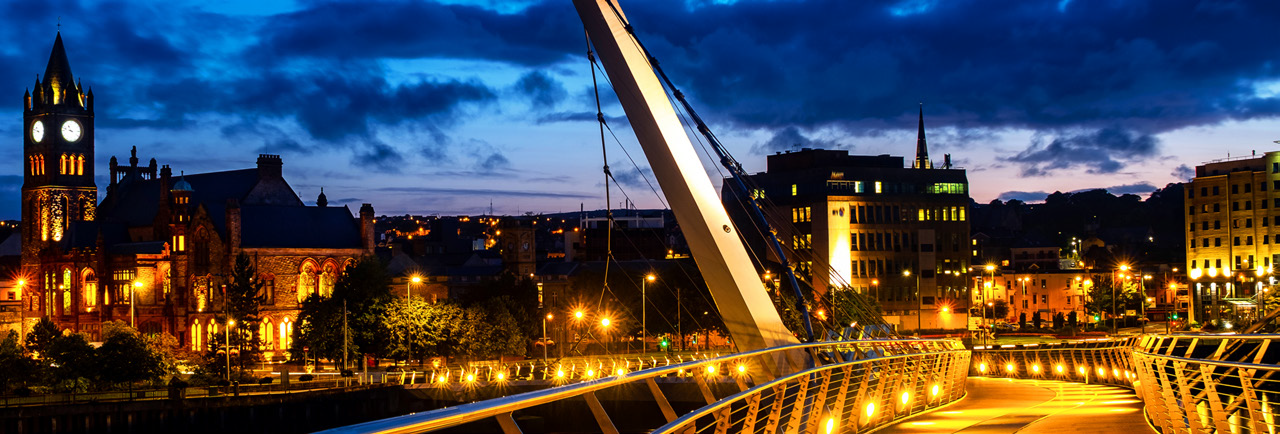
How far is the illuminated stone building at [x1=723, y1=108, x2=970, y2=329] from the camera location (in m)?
109

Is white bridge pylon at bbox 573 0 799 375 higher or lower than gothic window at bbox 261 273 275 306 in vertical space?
higher

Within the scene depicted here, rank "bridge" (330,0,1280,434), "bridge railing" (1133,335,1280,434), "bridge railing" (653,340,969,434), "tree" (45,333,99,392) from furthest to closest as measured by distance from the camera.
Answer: "tree" (45,333,99,392) → "bridge" (330,0,1280,434) → "bridge railing" (1133,335,1280,434) → "bridge railing" (653,340,969,434)

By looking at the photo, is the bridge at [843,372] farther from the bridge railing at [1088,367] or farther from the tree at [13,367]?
the tree at [13,367]

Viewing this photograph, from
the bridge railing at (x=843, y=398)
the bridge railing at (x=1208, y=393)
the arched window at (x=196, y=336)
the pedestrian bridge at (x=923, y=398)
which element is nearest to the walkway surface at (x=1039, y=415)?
the pedestrian bridge at (x=923, y=398)

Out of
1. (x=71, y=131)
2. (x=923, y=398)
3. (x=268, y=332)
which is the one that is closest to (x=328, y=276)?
(x=268, y=332)

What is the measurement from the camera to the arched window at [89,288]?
101 m

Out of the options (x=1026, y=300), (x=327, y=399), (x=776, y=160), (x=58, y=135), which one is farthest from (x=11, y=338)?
(x=1026, y=300)

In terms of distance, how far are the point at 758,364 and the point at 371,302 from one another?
57.4m

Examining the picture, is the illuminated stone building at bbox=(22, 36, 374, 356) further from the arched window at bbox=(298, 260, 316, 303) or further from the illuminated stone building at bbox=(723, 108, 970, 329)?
the illuminated stone building at bbox=(723, 108, 970, 329)

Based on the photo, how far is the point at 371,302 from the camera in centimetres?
7356

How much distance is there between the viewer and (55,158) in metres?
114

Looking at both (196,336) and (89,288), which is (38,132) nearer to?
(89,288)

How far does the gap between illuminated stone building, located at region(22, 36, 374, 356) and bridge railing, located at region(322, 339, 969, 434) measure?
73684 millimetres

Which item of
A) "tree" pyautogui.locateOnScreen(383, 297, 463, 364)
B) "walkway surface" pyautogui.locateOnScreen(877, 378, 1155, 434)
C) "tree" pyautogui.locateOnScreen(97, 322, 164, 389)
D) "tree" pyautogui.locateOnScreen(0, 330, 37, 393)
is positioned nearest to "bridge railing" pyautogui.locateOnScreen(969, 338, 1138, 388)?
"walkway surface" pyautogui.locateOnScreen(877, 378, 1155, 434)
